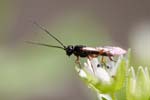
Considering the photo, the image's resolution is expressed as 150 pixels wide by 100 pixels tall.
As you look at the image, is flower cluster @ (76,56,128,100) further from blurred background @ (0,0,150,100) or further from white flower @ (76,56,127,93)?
blurred background @ (0,0,150,100)

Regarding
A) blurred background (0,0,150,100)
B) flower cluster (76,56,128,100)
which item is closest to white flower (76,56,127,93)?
flower cluster (76,56,128,100)

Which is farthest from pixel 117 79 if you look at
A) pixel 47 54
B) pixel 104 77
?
pixel 47 54

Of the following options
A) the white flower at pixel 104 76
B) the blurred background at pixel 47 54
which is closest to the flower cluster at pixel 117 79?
the white flower at pixel 104 76

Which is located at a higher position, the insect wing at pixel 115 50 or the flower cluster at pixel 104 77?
the insect wing at pixel 115 50

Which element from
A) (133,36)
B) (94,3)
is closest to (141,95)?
(133,36)

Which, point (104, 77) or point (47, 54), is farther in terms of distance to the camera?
point (47, 54)

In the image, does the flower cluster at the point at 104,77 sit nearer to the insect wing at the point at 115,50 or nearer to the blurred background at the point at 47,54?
the insect wing at the point at 115,50

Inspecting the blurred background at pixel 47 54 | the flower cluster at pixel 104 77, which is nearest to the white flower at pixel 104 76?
the flower cluster at pixel 104 77

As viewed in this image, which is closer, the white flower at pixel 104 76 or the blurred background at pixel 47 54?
the white flower at pixel 104 76

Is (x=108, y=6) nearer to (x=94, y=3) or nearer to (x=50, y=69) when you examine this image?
(x=94, y=3)

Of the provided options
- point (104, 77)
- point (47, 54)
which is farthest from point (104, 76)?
point (47, 54)

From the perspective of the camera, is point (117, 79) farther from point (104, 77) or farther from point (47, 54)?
point (47, 54)
